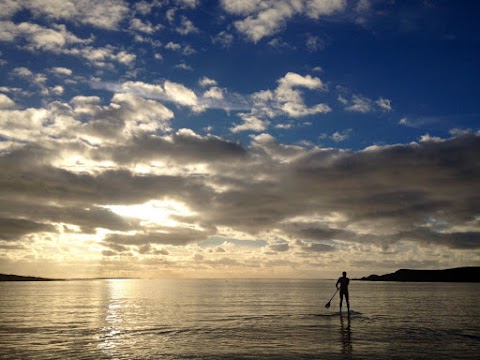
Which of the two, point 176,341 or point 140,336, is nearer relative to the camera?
point 176,341

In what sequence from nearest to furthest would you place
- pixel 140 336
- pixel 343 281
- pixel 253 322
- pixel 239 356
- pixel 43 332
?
pixel 239 356
pixel 140 336
pixel 43 332
pixel 253 322
pixel 343 281

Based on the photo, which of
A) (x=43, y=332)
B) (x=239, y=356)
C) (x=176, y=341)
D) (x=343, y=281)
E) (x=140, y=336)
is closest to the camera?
(x=239, y=356)

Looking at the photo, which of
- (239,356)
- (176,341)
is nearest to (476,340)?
(239,356)

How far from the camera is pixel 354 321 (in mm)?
35469

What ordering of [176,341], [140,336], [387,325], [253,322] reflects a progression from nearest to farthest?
[176,341] → [140,336] → [387,325] → [253,322]

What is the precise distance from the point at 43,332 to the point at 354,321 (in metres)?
23.2

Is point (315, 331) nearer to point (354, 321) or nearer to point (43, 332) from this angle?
point (354, 321)

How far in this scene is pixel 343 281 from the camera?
40750mm

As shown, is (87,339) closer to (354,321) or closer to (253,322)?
(253,322)

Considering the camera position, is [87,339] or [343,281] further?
[343,281]

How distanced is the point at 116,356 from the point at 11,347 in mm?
6743

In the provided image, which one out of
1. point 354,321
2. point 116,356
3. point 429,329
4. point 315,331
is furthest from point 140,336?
point 429,329

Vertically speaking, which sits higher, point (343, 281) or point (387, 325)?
point (343, 281)

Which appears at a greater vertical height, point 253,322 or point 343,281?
point 343,281
